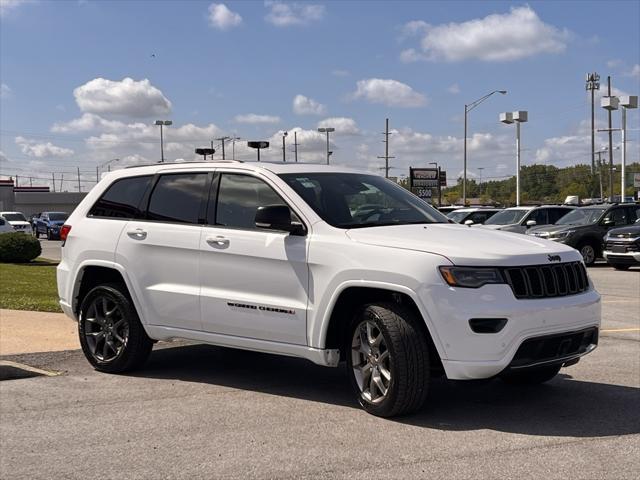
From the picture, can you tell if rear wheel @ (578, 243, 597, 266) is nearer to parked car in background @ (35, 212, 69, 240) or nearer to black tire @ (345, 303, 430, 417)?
black tire @ (345, 303, 430, 417)

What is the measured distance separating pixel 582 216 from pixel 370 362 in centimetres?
1841

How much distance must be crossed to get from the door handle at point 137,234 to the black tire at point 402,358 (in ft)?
7.80

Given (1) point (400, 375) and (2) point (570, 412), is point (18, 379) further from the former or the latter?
(2) point (570, 412)

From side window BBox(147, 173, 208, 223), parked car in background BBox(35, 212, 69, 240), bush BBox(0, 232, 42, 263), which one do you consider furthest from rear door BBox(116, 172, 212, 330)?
parked car in background BBox(35, 212, 69, 240)

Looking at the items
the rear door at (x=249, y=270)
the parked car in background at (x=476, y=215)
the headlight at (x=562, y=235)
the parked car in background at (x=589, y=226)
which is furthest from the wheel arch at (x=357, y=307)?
the parked car in background at (x=476, y=215)

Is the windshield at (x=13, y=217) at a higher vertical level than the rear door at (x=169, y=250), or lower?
higher

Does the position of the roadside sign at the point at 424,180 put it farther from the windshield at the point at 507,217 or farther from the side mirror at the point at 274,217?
→ the side mirror at the point at 274,217

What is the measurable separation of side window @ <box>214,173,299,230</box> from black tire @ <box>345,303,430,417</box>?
1384 mm

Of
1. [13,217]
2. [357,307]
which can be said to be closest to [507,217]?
[357,307]

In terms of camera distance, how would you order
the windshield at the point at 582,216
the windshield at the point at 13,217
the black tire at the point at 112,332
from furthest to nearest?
1. the windshield at the point at 13,217
2. the windshield at the point at 582,216
3. the black tire at the point at 112,332

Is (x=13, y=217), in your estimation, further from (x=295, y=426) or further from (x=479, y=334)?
(x=479, y=334)

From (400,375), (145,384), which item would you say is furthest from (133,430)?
(400,375)

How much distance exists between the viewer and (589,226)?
2158cm

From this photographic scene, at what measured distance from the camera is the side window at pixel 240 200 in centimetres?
623
